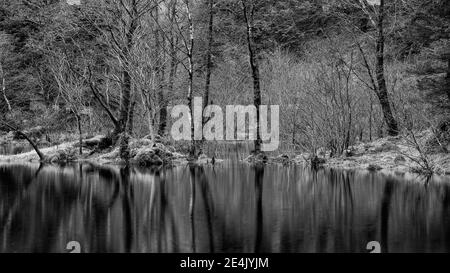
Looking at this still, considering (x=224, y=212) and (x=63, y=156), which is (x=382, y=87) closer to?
(x=224, y=212)

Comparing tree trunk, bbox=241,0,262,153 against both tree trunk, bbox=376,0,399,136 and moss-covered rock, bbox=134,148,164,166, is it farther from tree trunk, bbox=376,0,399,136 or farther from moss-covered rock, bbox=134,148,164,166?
tree trunk, bbox=376,0,399,136

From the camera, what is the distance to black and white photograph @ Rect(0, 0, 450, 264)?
11062mm

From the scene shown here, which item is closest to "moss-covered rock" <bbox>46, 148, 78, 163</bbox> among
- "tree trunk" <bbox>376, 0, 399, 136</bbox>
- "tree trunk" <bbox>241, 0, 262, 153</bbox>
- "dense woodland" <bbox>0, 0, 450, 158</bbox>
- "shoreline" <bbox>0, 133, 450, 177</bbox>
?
"shoreline" <bbox>0, 133, 450, 177</bbox>

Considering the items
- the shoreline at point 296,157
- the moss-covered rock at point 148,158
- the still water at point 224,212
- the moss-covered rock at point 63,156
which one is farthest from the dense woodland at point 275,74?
the still water at point 224,212

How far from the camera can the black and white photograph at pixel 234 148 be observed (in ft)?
36.3

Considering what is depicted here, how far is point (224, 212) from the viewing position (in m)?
13.8

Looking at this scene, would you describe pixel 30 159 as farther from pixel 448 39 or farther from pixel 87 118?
pixel 448 39

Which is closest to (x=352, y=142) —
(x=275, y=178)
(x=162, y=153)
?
(x=275, y=178)

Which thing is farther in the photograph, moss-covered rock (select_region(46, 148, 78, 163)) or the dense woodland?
moss-covered rock (select_region(46, 148, 78, 163))

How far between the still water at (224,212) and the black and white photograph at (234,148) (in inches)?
2.7

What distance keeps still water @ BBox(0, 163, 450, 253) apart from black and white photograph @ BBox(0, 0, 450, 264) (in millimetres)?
68

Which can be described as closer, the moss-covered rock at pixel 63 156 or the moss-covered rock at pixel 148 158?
the moss-covered rock at pixel 148 158

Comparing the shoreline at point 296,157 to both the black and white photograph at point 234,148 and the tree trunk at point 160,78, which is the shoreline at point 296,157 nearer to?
the black and white photograph at point 234,148

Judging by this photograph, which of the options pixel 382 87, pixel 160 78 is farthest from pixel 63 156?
pixel 382 87
